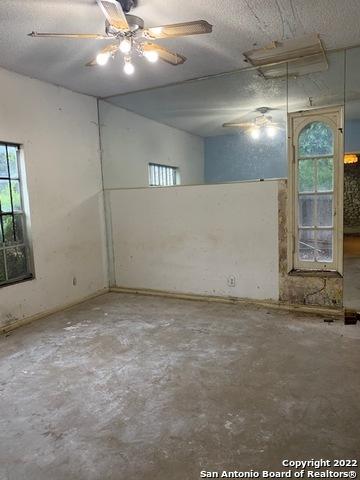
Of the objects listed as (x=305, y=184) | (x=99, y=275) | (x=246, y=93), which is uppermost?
(x=246, y=93)

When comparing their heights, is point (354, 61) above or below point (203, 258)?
above

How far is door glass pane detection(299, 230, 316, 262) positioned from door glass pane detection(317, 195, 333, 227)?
0.15 metres

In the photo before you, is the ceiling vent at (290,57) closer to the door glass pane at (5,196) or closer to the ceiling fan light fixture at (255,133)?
the ceiling fan light fixture at (255,133)

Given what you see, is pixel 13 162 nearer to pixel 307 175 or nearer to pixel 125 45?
pixel 125 45

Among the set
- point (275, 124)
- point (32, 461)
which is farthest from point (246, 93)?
point (32, 461)

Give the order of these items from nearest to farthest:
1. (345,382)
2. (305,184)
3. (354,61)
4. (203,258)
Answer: (345,382) → (354,61) → (305,184) → (203,258)

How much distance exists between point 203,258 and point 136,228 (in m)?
1.13

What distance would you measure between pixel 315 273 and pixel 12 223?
352cm

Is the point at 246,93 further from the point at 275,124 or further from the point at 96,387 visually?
the point at 96,387

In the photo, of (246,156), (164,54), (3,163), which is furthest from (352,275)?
(3,163)

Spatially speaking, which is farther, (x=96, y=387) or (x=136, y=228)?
(x=136, y=228)

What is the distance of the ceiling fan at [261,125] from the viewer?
4086 mm

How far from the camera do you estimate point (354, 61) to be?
366cm

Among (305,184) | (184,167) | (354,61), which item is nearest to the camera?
(354,61)
